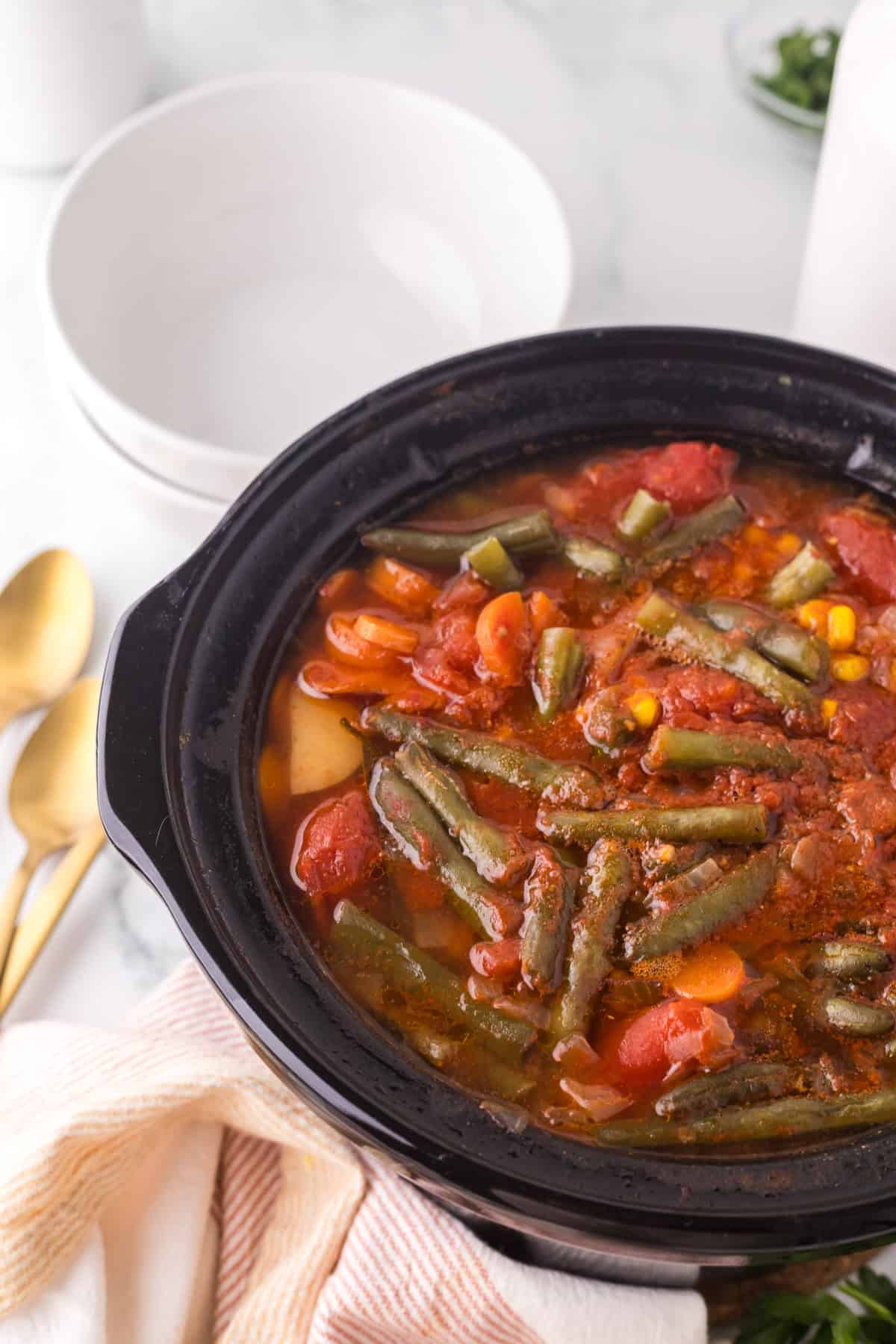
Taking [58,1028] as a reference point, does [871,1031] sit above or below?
above

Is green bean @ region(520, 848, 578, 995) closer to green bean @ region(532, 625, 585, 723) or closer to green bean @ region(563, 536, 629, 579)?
green bean @ region(532, 625, 585, 723)

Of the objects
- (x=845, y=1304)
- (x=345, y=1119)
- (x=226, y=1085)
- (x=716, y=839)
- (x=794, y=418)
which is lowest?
(x=845, y=1304)

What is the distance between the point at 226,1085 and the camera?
11.1 feet

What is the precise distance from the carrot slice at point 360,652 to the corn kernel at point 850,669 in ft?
3.31

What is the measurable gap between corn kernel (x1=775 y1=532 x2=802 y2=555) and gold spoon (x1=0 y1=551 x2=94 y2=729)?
2025mm

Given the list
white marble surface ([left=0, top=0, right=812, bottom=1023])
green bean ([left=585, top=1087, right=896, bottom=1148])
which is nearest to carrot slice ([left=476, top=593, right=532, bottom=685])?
green bean ([left=585, top=1087, right=896, bottom=1148])

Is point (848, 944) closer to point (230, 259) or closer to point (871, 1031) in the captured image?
point (871, 1031)

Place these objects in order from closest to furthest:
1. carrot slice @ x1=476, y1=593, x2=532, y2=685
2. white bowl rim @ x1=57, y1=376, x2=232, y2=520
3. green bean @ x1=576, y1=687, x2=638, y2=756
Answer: green bean @ x1=576, y1=687, x2=638, y2=756, carrot slice @ x1=476, y1=593, x2=532, y2=685, white bowl rim @ x1=57, y1=376, x2=232, y2=520

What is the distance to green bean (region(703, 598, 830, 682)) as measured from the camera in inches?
132

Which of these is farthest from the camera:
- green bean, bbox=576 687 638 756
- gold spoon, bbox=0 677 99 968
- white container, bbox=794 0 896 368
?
white container, bbox=794 0 896 368

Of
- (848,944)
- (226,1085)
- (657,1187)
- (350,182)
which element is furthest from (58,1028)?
(350,182)

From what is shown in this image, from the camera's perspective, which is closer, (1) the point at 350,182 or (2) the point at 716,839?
(2) the point at 716,839

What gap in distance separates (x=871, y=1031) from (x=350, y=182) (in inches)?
Result: 140

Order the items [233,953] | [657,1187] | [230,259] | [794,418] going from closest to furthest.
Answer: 1. [657,1187]
2. [233,953]
3. [794,418]
4. [230,259]
